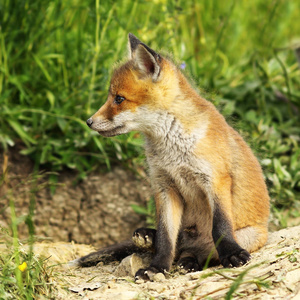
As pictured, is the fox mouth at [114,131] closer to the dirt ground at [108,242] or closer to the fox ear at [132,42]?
the fox ear at [132,42]

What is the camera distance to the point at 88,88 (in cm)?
573

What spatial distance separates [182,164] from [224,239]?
0.64 metres

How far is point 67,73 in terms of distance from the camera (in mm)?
6223

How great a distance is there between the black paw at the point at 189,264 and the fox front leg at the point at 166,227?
0.14m

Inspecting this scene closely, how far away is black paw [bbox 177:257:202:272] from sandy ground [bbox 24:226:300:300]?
0.13m

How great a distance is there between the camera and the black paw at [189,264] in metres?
3.76

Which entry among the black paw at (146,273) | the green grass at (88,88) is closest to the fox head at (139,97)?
the black paw at (146,273)

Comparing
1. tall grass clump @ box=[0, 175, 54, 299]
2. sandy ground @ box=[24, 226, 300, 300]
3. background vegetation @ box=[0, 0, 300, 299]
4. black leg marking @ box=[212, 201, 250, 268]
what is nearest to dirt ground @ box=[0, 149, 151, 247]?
background vegetation @ box=[0, 0, 300, 299]

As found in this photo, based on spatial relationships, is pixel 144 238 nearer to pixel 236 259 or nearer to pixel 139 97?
pixel 236 259

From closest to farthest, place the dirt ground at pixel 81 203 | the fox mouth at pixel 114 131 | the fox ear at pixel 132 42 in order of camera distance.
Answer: the fox mouth at pixel 114 131
the fox ear at pixel 132 42
the dirt ground at pixel 81 203

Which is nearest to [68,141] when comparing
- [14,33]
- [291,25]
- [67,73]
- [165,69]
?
[67,73]

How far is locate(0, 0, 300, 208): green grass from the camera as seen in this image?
5.64 metres

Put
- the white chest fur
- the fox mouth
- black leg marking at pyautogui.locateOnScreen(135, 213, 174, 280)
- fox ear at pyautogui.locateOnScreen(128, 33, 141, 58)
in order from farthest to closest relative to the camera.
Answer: fox ear at pyautogui.locateOnScreen(128, 33, 141, 58) < the fox mouth < the white chest fur < black leg marking at pyautogui.locateOnScreen(135, 213, 174, 280)

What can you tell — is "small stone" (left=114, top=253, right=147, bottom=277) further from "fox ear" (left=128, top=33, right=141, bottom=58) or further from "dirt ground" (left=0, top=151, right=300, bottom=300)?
"fox ear" (left=128, top=33, right=141, bottom=58)
